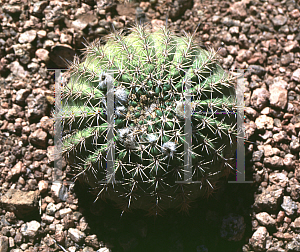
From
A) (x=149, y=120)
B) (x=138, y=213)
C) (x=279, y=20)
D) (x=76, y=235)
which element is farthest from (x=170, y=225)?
(x=279, y=20)

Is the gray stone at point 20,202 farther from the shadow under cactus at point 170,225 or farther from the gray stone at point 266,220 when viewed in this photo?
the gray stone at point 266,220

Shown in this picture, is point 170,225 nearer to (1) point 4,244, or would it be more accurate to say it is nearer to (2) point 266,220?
(2) point 266,220

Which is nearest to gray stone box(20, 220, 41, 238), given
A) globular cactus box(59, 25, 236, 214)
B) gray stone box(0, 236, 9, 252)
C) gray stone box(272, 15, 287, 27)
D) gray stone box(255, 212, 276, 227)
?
gray stone box(0, 236, 9, 252)

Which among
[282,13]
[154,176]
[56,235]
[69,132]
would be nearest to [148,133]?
[154,176]

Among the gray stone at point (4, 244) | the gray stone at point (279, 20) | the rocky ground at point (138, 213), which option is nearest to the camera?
the gray stone at point (4, 244)

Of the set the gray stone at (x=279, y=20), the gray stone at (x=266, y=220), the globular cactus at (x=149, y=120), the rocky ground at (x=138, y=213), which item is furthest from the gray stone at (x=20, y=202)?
the gray stone at (x=279, y=20)

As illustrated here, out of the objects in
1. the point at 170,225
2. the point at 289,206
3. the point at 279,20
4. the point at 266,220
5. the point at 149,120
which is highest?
the point at 279,20
